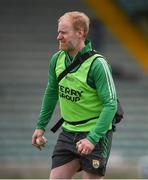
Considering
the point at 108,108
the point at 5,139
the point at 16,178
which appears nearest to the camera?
the point at 108,108

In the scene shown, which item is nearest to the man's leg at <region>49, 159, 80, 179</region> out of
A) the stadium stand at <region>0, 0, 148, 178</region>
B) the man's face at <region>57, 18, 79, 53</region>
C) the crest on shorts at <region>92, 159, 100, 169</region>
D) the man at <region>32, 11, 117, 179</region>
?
the man at <region>32, 11, 117, 179</region>

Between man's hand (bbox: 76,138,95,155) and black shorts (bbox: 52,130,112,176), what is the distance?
0.25 meters

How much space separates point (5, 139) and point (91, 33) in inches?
104

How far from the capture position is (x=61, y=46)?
5.54 m

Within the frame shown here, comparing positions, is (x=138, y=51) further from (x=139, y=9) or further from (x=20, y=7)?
(x=20, y=7)

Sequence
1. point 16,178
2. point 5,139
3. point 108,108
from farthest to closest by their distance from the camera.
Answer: point 5,139 < point 16,178 < point 108,108

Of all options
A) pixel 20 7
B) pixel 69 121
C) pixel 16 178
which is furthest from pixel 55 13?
pixel 69 121

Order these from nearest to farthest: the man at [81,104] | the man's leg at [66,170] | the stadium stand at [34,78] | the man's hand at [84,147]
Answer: the man's hand at [84,147]
the man at [81,104]
the man's leg at [66,170]
the stadium stand at [34,78]

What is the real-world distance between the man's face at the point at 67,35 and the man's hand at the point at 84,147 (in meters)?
0.66

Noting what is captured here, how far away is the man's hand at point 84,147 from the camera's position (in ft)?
17.6

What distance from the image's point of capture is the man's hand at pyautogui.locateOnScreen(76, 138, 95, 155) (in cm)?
535

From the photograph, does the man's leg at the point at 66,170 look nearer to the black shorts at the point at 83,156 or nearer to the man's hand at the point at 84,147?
the black shorts at the point at 83,156

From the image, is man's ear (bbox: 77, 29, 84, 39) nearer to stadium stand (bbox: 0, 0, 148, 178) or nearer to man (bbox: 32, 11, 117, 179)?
man (bbox: 32, 11, 117, 179)

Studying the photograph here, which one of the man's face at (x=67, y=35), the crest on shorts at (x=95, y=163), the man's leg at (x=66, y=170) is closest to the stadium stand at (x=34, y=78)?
the man's leg at (x=66, y=170)
